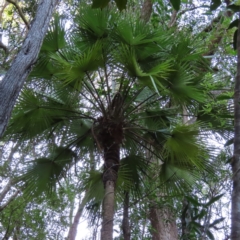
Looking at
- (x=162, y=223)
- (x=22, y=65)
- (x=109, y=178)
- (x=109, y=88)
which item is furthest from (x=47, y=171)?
(x=22, y=65)

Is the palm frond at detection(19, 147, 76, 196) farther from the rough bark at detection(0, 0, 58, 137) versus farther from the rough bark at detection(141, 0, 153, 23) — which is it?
the rough bark at detection(141, 0, 153, 23)

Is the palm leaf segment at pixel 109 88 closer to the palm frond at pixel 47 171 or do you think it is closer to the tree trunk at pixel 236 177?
the palm frond at pixel 47 171

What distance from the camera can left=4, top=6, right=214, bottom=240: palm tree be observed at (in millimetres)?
4105

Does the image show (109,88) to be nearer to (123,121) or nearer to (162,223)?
(123,121)

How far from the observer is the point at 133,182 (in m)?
4.68

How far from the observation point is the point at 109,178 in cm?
416

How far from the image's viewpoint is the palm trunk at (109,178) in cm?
376

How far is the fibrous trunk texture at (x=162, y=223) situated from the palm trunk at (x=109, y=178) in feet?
2.93

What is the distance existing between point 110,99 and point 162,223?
170 centimetres

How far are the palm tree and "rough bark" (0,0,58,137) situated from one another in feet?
1.84

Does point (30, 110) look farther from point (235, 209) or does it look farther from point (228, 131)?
point (235, 209)

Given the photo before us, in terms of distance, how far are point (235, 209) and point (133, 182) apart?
347cm

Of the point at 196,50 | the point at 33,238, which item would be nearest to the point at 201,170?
the point at 196,50


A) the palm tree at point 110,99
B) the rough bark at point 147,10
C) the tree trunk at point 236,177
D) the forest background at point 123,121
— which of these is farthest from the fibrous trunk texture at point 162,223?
the tree trunk at point 236,177
